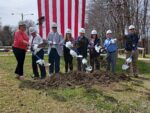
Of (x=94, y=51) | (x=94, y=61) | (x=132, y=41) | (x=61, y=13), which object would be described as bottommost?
(x=94, y=61)

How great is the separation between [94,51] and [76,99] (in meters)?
5.16

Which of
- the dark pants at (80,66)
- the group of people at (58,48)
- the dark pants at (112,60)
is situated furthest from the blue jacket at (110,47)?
the dark pants at (80,66)

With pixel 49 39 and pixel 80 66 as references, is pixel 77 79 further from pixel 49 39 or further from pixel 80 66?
pixel 80 66

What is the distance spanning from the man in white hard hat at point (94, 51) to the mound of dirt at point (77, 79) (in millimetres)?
1666

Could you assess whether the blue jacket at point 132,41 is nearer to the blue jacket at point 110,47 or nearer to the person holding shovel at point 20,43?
the blue jacket at point 110,47

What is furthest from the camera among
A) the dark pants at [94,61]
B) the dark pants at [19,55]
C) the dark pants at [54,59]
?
the dark pants at [94,61]

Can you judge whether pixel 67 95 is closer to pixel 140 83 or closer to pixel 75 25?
pixel 140 83

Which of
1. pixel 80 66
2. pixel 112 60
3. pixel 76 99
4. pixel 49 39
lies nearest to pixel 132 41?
pixel 112 60

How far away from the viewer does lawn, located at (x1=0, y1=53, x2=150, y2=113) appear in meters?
7.45

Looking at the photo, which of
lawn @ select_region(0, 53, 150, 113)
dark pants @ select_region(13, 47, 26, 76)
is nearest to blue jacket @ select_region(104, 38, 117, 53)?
lawn @ select_region(0, 53, 150, 113)

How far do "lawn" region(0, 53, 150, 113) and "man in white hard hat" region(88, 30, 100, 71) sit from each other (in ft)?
9.85

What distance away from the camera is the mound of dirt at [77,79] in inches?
393

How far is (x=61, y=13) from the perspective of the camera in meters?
12.6

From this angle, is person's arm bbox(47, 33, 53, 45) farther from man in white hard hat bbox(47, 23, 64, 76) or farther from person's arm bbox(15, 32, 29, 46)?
person's arm bbox(15, 32, 29, 46)
